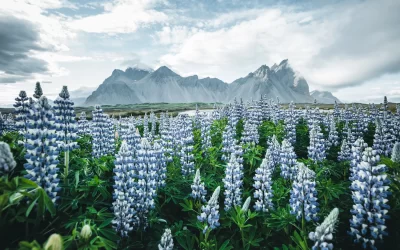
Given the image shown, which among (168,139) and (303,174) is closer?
(303,174)

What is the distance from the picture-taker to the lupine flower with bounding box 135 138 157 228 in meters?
3.90

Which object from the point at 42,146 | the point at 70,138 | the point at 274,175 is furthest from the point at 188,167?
the point at 42,146

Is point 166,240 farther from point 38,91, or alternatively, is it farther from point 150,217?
point 38,91

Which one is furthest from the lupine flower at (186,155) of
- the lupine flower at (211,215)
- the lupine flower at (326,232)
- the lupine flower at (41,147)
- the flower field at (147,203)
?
the lupine flower at (326,232)

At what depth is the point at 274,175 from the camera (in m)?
6.86

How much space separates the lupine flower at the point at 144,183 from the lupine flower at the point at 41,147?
1293 millimetres

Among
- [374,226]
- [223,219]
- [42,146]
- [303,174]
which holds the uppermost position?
[42,146]

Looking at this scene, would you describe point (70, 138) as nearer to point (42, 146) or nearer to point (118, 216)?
point (42, 146)

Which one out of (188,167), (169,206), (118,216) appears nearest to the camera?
(118,216)

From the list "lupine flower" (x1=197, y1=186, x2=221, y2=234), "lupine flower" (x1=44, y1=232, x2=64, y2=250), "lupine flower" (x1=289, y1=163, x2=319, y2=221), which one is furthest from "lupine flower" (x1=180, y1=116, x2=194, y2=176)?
"lupine flower" (x1=44, y1=232, x2=64, y2=250)

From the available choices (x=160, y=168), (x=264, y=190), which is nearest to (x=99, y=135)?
(x=160, y=168)

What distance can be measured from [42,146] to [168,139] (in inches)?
197

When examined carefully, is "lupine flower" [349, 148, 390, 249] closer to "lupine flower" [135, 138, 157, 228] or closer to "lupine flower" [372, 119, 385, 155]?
"lupine flower" [135, 138, 157, 228]

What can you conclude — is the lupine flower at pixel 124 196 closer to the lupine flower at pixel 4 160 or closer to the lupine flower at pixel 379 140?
the lupine flower at pixel 4 160
